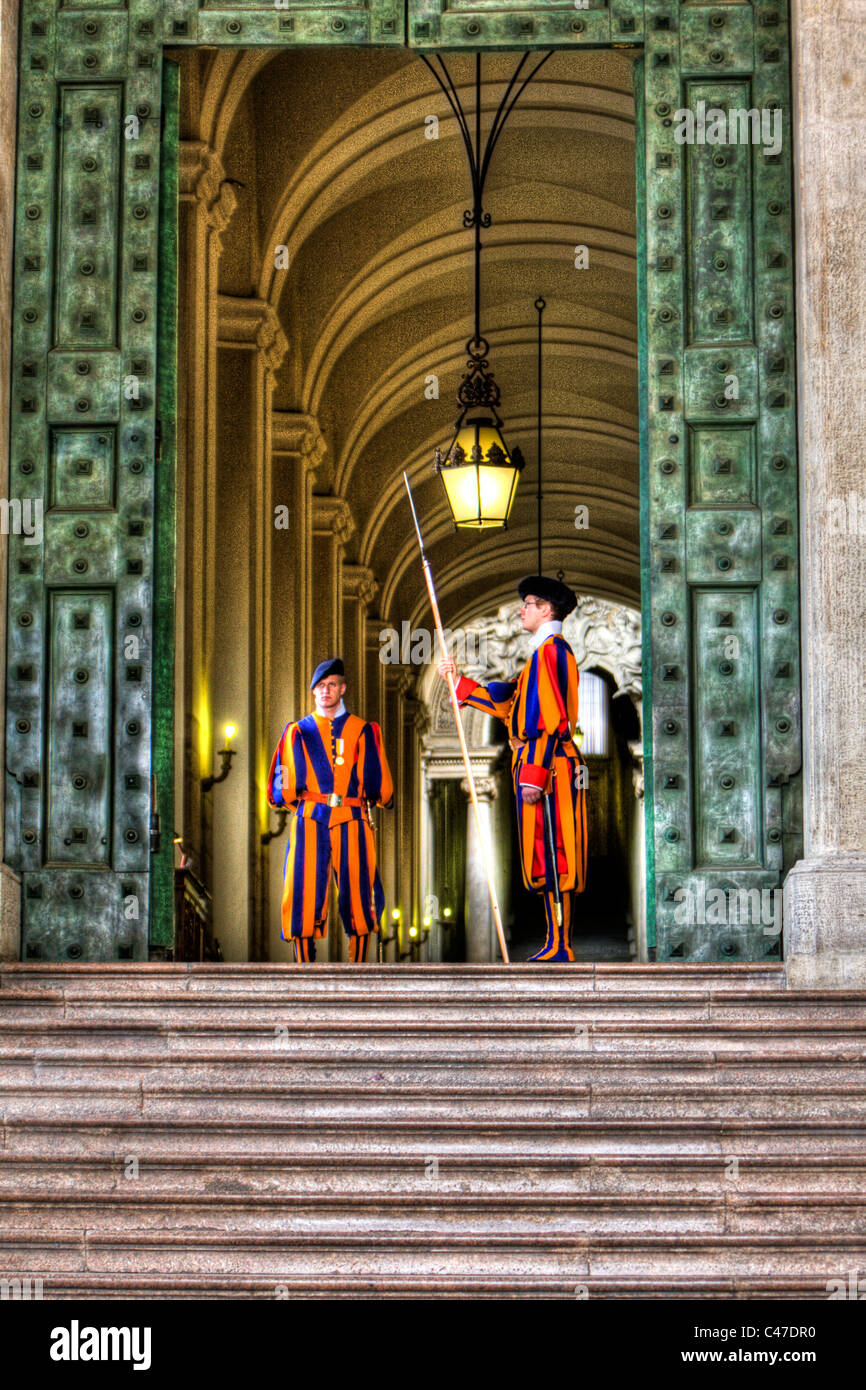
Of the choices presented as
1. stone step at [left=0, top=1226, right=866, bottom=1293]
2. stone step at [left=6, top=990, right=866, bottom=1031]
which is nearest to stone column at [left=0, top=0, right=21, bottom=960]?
stone step at [left=6, top=990, right=866, bottom=1031]

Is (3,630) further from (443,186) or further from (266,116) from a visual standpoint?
(443,186)

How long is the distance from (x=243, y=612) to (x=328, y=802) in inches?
237

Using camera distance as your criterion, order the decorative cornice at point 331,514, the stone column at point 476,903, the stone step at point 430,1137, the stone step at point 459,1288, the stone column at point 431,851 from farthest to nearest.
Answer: the stone column at point 476,903 < the stone column at point 431,851 < the decorative cornice at point 331,514 < the stone step at point 430,1137 < the stone step at point 459,1288

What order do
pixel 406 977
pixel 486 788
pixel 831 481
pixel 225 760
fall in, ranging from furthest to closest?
1. pixel 486 788
2. pixel 225 760
3. pixel 831 481
4. pixel 406 977

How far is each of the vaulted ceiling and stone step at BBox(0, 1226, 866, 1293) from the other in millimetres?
10709

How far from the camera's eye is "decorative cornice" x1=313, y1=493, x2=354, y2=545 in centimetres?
2467

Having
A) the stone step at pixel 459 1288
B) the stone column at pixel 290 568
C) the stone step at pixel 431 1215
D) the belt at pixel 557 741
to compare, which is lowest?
the stone step at pixel 459 1288

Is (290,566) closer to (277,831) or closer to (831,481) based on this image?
(277,831)

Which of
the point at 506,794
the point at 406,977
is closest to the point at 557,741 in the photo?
the point at 406,977

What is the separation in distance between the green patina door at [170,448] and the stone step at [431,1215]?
2732 mm

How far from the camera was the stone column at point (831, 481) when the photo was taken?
8656 mm

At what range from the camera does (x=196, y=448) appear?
15719 millimetres

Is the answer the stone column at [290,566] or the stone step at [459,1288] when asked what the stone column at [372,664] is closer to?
the stone column at [290,566]

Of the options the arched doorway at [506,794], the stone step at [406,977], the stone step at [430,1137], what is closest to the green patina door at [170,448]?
the stone step at [406,977]
